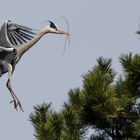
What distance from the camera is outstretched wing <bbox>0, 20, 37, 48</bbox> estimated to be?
5.43 m

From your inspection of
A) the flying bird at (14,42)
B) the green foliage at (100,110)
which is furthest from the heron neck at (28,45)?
the green foliage at (100,110)

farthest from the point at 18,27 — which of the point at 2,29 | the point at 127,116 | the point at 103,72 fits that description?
the point at 127,116

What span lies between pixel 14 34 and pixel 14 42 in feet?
0.33

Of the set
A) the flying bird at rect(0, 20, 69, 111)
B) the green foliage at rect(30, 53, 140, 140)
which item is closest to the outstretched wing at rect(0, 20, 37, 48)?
the flying bird at rect(0, 20, 69, 111)

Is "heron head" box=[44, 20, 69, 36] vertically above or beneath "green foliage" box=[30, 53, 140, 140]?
above

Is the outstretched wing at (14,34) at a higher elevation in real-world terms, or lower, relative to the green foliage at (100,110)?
higher

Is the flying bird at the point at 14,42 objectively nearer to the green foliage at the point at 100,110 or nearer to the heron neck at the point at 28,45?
the heron neck at the point at 28,45

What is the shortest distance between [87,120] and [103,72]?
386 mm

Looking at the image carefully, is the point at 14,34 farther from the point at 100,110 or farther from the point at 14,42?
the point at 100,110

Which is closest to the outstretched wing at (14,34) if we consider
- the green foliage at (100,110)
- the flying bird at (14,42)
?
the flying bird at (14,42)

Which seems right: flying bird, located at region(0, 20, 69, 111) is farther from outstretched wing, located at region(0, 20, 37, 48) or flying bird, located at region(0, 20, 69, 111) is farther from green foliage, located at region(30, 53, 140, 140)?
green foliage, located at region(30, 53, 140, 140)

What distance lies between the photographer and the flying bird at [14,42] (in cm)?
532

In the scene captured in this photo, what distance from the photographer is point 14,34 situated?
18.4 feet

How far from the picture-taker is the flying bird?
532cm
